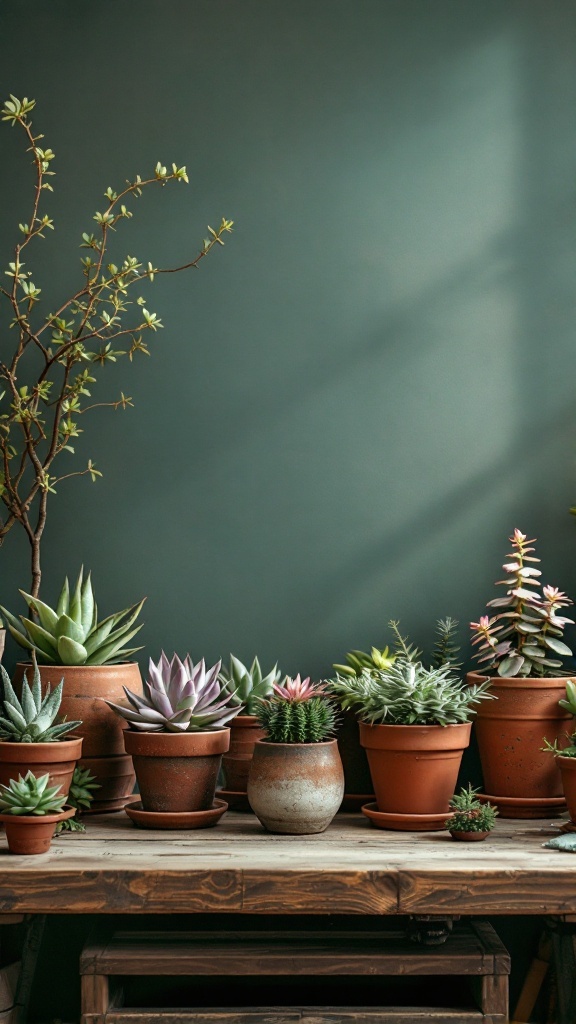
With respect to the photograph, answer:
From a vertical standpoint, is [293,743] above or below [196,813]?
above

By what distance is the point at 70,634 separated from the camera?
2086 millimetres

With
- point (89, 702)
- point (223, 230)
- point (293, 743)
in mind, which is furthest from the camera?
point (223, 230)

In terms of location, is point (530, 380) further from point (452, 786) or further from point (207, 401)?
point (452, 786)

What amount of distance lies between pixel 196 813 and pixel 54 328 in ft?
4.00

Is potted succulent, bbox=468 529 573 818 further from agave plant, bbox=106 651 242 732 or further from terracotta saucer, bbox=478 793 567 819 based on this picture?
agave plant, bbox=106 651 242 732

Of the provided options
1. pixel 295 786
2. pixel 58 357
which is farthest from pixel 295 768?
pixel 58 357

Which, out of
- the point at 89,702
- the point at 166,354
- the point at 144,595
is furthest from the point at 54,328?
the point at 89,702

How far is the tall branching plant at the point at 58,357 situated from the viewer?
2223 mm

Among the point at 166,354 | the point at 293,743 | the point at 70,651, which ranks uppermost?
the point at 166,354

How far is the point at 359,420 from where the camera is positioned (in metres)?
2.40

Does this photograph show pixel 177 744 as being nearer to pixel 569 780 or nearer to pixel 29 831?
pixel 29 831

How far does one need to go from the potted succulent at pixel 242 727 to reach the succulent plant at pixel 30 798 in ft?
1.51

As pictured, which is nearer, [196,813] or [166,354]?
[196,813]

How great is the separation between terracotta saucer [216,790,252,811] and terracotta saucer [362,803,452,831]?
Answer: 1.02 feet
